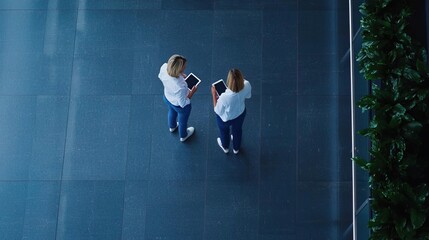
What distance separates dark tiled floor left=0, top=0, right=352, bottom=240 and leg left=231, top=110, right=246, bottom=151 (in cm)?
25

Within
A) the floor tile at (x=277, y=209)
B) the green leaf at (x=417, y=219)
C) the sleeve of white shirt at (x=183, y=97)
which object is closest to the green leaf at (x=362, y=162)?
the green leaf at (x=417, y=219)

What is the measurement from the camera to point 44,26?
26.9 ft

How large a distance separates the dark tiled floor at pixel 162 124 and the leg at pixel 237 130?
247 mm

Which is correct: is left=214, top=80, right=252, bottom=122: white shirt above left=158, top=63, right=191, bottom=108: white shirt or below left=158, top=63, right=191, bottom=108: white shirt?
below

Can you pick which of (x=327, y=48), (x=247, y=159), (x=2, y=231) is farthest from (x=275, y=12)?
(x=2, y=231)

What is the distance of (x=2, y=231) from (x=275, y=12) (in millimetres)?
4529

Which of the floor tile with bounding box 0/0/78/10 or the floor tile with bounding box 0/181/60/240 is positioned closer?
the floor tile with bounding box 0/181/60/240

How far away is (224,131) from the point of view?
23.2 feet

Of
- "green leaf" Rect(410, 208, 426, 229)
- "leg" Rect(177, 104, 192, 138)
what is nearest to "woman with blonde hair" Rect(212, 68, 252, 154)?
"leg" Rect(177, 104, 192, 138)

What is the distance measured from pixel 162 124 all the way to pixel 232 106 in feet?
5.35

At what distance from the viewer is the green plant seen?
18.8ft

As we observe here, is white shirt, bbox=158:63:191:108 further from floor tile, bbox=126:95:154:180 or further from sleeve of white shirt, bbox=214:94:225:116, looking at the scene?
floor tile, bbox=126:95:154:180

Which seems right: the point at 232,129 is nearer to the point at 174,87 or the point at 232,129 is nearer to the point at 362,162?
the point at 174,87

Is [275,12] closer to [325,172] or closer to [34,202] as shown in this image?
[325,172]
